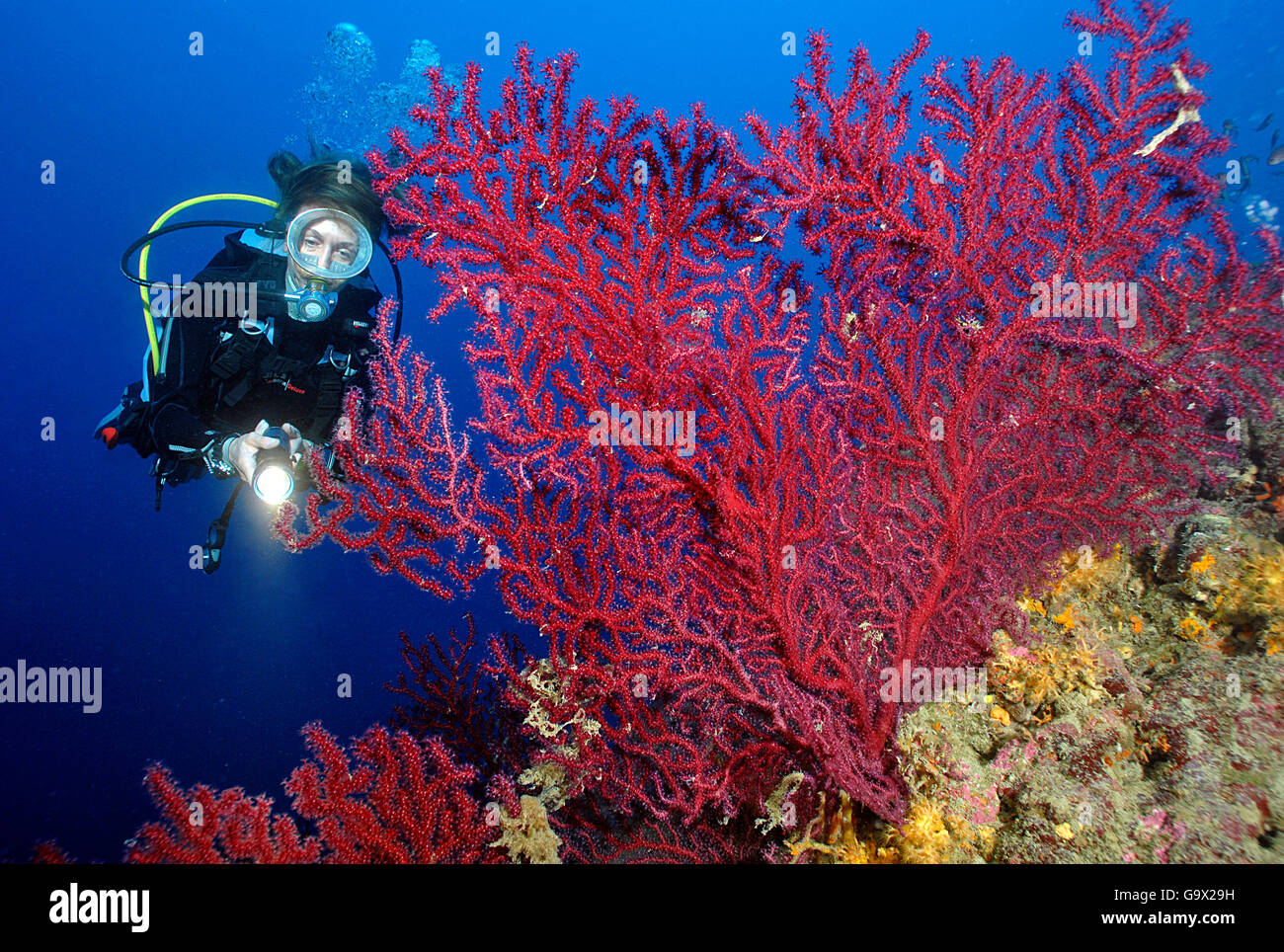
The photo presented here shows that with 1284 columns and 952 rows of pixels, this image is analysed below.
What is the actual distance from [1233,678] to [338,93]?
1713 cm

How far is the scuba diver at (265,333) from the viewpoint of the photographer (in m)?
4.39

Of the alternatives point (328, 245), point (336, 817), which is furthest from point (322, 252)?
point (336, 817)

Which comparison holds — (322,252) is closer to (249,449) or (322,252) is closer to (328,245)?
(328,245)

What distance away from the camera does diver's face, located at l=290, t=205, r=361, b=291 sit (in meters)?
4.54

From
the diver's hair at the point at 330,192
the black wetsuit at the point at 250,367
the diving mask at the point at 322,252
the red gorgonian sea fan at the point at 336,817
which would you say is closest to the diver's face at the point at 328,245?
the diving mask at the point at 322,252

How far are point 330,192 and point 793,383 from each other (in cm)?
432

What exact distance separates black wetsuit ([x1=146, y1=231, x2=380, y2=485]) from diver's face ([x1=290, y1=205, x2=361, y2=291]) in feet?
1.12

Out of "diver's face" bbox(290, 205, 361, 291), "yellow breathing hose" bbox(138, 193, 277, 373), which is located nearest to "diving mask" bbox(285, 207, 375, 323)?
"diver's face" bbox(290, 205, 361, 291)

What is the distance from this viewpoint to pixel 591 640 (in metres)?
3.28

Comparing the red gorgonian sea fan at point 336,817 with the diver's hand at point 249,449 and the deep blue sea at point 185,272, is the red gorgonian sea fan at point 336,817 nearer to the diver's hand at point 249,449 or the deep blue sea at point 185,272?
the diver's hand at point 249,449

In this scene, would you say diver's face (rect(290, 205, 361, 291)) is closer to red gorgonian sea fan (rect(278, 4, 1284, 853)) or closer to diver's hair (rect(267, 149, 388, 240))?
diver's hair (rect(267, 149, 388, 240))
